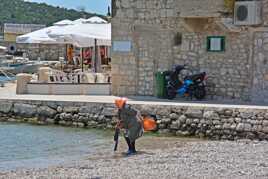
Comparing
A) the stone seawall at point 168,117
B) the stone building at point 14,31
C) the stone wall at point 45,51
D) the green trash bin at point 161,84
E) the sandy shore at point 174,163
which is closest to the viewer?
the sandy shore at point 174,163

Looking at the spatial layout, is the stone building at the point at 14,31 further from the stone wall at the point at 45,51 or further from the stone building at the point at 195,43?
the stone building at the point at 195,43

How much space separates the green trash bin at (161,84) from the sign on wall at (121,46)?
1.61 meters

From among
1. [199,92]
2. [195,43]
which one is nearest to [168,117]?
[199,92]

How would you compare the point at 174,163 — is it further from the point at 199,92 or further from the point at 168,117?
the point at 199,92

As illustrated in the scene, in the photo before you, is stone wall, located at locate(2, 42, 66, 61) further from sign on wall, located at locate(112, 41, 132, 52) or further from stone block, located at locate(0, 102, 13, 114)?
stone block, located at locate(0, 102, 13, 114)

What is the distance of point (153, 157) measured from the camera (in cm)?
1594

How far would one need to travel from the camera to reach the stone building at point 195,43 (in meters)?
21.9

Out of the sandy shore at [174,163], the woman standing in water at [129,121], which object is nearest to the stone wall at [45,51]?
the sandy shore at [174,163]

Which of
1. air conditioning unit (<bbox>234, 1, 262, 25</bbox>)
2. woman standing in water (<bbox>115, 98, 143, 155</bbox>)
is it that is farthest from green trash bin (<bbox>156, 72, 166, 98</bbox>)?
woman standing in water (<bbox>115, 98, 143, 155</bbox>)

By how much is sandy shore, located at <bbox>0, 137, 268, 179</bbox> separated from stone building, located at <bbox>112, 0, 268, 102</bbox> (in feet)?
13.6

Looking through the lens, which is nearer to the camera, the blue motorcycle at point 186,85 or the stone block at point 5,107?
the blue motorcycle at point 186,85

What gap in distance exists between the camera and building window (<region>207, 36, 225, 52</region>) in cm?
2275

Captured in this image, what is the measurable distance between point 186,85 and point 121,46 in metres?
3.02

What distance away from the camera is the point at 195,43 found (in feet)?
76.3
